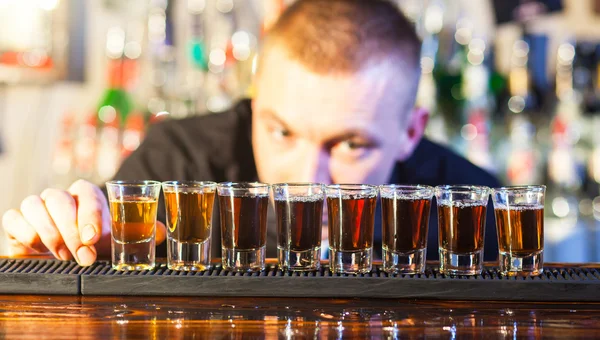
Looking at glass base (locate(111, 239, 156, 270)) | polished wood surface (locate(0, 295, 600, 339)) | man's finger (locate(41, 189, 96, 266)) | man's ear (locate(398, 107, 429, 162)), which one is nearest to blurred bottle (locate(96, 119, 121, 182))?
man's ear (locate(398, 107, 429, 162))

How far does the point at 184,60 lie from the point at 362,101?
4.53ft

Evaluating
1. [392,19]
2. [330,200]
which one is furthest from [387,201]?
[392,19]

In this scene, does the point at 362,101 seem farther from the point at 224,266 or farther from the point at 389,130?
the point at 224,266

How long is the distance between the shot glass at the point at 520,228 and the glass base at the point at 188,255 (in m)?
0.50

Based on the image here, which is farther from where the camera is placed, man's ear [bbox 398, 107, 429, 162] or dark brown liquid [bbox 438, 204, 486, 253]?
man's ear [bbox 398, 107, 429, 162]

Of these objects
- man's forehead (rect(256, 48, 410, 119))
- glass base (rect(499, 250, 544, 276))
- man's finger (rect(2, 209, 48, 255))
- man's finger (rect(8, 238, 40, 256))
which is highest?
man's forehead (rect(256, 48, 410, 119))

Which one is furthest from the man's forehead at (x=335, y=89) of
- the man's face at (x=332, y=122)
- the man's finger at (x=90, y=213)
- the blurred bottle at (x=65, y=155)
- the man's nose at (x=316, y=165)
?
the blurred bottle at (x=65, y=155)

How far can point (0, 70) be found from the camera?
3648 mm

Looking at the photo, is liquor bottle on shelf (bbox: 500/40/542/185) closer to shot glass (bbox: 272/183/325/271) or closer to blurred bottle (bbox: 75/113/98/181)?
blurred bottle (bbox: 75/113/98/181)

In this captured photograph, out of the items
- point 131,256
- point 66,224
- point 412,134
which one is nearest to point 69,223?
point 66,224

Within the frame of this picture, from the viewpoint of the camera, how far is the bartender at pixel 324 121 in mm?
2488

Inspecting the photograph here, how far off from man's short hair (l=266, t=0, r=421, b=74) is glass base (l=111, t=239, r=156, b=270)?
121 centimetres

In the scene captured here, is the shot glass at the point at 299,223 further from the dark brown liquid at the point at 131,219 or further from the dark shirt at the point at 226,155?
the dark shirt at the point at 226,155

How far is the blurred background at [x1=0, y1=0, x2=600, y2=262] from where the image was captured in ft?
11.3
